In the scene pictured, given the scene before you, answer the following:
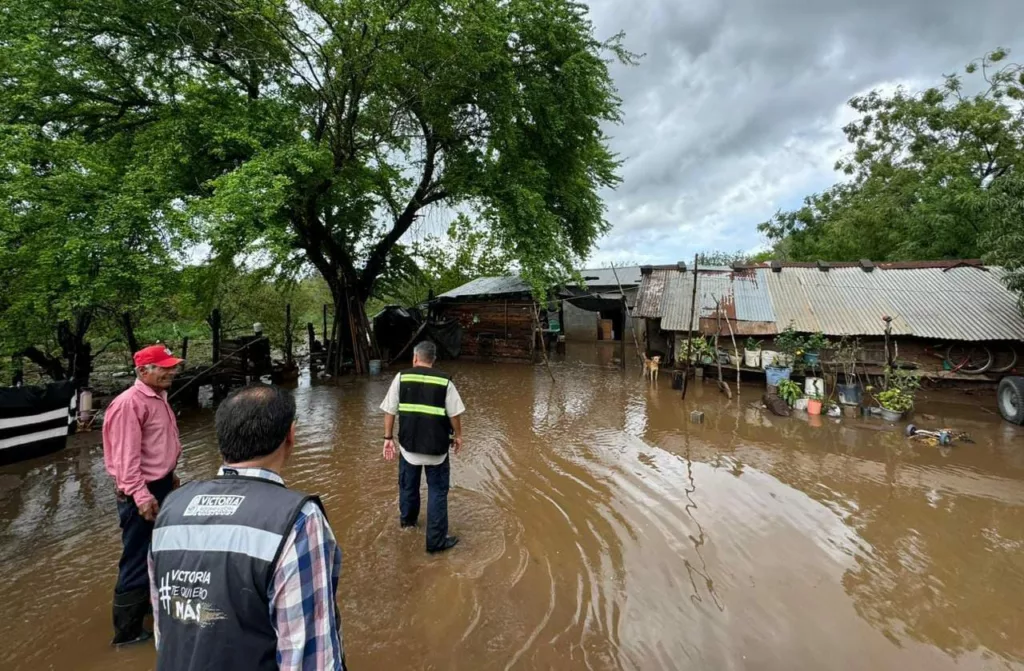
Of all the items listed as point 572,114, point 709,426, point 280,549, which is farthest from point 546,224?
point 280,549

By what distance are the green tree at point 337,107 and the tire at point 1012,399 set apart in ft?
33.4

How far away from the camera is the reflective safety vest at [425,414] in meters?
3.88

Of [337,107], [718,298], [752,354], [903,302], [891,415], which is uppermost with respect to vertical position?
[337,107]

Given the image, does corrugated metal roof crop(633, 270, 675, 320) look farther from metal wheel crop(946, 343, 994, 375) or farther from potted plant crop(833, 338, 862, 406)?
metal wheel crop(946, 343, 994, 375)

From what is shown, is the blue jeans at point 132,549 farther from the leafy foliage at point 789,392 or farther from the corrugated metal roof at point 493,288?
the corrugated metal roof at point 493,288

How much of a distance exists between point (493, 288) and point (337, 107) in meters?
8.74

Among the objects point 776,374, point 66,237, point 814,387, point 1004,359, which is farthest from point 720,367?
point 66,237

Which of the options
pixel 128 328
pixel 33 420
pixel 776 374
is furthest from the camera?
pixel 776 374

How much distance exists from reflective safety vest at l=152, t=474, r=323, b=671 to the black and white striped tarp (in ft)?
24.2

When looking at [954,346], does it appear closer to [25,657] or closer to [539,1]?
[539,1]

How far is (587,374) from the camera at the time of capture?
45.5 ft

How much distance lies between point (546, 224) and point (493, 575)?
435 inches

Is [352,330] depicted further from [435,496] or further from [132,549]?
[132,549]

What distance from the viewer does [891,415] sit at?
826 cm
